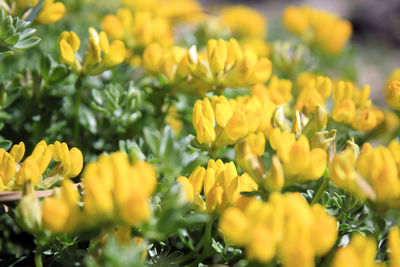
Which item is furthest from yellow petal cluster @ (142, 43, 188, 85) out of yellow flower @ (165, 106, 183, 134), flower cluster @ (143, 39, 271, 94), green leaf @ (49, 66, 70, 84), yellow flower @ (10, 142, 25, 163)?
yellow flower @ (10, 142, 25, 163)

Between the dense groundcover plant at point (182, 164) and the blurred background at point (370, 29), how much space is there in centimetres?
305

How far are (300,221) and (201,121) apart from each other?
1.64ft

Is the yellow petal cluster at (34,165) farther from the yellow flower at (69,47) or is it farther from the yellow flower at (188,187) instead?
the yellow flower at (69,47)

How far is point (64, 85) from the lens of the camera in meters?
1.85

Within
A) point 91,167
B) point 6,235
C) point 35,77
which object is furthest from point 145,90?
point 91,167

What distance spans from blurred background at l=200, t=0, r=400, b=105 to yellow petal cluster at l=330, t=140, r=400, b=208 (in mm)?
3473

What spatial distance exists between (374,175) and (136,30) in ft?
4.85

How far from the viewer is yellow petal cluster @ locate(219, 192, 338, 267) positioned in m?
0.89

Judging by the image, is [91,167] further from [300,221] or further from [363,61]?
[363,61]

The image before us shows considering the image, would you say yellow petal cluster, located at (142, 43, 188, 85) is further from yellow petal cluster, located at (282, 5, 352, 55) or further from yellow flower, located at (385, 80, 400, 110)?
yellow petal cluster, located at (282, 5, 352, 55)

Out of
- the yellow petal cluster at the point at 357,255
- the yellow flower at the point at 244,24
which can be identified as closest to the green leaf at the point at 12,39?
the yellow petal cluster at the point at 357,255

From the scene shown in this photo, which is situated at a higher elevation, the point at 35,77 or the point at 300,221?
the point at 300,221

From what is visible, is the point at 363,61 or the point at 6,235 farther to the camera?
the point at 363,61

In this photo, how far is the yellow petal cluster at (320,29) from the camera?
3123 mm
